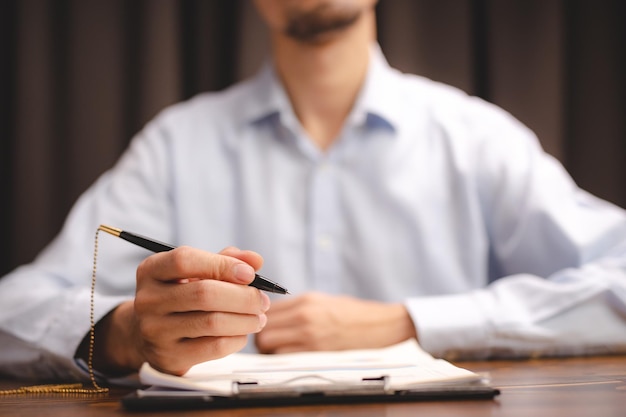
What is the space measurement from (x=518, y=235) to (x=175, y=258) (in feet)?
2.91

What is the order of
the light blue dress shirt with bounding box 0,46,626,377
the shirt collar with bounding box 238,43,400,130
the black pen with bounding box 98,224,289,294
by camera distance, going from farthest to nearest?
the shirt collar with bounding box 238,43,400,130
the light blue dress shirt with bounding box 0,46,626,377
the black pen with bounding box 98,224,289,294

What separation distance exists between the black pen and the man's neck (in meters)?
0.79

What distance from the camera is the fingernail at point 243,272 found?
67 centimetres

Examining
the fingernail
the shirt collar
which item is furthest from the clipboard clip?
the shirt collar

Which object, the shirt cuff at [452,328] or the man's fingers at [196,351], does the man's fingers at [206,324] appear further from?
the shirt cuff at [452,328]

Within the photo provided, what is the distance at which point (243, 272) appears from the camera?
26.4 inches

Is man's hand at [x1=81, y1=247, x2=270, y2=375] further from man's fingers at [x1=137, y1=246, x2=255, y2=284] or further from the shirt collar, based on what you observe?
the shirt collar

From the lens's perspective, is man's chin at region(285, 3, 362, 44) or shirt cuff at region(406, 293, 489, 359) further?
man's chin at region(285, 3, 362, 44)

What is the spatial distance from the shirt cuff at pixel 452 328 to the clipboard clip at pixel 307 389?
479 millimetres

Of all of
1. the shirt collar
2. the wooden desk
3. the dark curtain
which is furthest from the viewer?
the dark curtain

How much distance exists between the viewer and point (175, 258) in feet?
2.24

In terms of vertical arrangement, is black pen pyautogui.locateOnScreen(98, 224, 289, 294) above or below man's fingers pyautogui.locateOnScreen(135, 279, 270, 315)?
above

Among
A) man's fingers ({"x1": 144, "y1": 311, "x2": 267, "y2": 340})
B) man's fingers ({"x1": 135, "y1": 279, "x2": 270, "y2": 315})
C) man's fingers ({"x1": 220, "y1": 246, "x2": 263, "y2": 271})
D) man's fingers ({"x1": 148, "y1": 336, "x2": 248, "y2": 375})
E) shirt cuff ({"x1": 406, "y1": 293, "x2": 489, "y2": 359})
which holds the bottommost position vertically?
shirt cuff ({"x1": 406, "y1": 293, "x2": 489, "y2": 359})

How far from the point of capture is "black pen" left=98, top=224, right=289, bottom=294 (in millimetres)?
662
